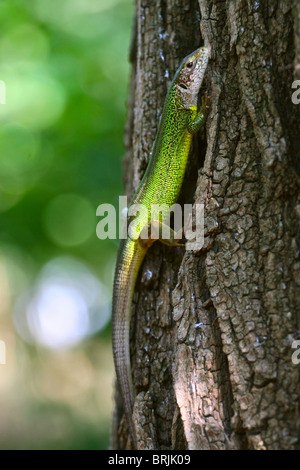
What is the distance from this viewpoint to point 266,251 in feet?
7.39

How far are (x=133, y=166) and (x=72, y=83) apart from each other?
3.09 meters

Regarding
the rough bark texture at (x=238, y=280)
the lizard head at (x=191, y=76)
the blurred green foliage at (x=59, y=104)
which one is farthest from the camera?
the blurred green foliage at (x=59, y=104)

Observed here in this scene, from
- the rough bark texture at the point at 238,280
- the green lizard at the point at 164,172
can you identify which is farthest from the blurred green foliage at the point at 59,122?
the rough bark texture at the point at 238,280

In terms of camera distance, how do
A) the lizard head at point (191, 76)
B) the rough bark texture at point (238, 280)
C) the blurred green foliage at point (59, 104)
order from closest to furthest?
the rough bark texture at point (238, 280)
the lizard head at point (191, 76)
the blurred green foliage at point (59, 104)

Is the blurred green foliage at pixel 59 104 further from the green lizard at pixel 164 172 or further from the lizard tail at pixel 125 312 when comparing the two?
the lizard tail at pixel 125 312

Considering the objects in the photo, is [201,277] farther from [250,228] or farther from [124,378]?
[124,378]

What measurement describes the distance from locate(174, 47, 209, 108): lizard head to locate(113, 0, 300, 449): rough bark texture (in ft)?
0.38

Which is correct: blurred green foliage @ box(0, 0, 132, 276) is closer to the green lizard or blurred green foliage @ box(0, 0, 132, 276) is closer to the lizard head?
the green lizard

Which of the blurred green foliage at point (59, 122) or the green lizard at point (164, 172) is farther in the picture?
the blurred green foliage at point (59, 122)

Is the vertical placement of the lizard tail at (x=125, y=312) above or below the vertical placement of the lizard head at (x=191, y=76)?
below

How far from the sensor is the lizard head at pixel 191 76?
281cm

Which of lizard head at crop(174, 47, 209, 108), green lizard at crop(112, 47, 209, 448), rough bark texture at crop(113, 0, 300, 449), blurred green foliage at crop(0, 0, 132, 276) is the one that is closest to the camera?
rough bark texture at crop(113, 0, 300, 449)

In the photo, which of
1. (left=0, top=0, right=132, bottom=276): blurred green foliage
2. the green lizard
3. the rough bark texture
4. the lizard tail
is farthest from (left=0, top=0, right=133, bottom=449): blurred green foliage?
the rough bark texture

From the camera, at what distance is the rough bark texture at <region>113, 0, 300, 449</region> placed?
2076 millimetres
